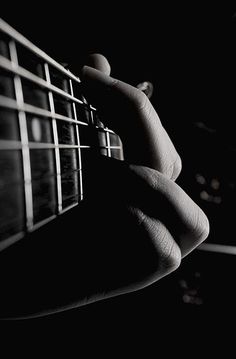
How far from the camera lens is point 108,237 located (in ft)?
2.07

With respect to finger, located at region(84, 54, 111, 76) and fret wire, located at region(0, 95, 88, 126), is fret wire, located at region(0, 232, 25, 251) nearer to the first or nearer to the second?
fret wire, located at region(0, 95, 88, 126)

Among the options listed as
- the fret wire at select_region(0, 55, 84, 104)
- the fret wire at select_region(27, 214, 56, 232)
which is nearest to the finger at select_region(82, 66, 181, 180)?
the fret wire at select_region(0, 55, 84, 104)

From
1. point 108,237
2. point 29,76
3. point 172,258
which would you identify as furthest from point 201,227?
point 29,76

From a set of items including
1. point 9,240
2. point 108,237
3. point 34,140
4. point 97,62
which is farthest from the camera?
point 97,62

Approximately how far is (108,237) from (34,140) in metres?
0.26

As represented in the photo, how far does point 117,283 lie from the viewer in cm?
67

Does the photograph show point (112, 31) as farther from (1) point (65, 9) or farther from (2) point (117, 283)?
(2) point (117, 283)

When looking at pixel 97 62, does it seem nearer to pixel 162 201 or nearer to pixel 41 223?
pixel 162 201

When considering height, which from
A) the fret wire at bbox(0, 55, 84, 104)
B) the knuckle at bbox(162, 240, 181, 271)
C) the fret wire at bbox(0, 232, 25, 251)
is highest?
the fret wire at bbox(0, 55, 84, 104)

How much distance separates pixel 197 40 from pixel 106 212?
1386 mm

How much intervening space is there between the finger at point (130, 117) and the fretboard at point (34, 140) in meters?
0.06

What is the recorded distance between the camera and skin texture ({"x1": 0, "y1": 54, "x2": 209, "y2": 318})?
1.98 ft

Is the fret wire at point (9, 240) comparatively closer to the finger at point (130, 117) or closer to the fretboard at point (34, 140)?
the fretboard at point (34, 140)

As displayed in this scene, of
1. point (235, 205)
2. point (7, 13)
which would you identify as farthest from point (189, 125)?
point (7, 13)
